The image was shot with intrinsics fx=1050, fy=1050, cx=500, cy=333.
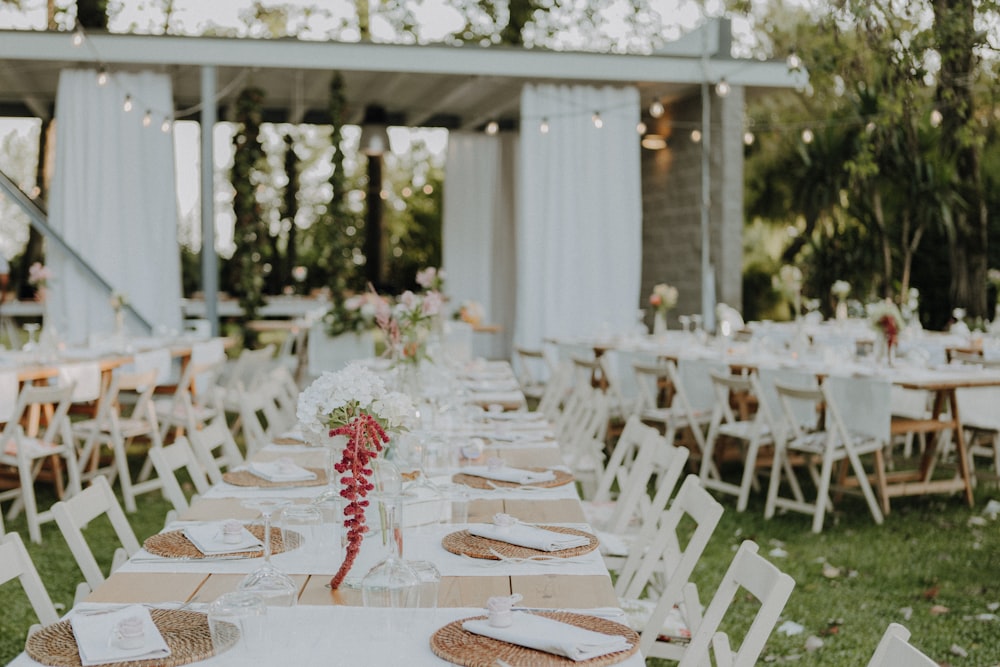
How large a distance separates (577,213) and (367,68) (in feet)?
8.77

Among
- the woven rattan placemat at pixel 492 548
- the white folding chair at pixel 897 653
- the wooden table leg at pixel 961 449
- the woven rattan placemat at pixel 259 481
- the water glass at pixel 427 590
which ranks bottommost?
the wooden table leg at pixel 961 449

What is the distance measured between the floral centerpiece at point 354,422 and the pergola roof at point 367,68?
8.25 m

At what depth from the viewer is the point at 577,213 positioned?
442 inches

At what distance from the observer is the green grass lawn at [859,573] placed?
3912mm

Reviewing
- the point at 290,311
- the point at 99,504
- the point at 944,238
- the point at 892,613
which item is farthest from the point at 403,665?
the point at 944,238

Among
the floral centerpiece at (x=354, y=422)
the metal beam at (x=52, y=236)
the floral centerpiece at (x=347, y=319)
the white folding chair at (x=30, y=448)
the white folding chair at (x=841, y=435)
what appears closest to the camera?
the floral centerpiece at (x=354, y=422)

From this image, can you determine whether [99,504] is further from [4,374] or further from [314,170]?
[314,170]

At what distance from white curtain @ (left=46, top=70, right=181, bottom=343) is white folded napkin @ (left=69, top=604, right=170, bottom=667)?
855 centimetres

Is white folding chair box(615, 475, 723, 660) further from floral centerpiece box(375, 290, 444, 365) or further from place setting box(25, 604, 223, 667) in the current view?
floral centerpiece box(375, 290, 444, 365)

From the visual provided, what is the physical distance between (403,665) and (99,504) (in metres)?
1.43

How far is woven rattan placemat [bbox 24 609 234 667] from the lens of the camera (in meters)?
1.81

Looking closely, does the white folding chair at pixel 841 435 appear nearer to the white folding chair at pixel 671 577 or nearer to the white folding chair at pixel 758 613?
the white folding chair at pixel 671 577

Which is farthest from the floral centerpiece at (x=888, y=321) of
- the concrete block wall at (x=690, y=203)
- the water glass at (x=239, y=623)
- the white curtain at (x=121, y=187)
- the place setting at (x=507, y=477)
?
the white curtain at (x=121, y=187)

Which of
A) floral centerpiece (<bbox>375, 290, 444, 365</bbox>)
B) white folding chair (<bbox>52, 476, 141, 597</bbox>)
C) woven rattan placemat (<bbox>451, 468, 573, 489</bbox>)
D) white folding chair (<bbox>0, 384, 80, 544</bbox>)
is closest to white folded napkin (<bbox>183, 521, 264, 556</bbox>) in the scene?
white folding chair (<bbox>52, 476, 141, 597</bbox>)
